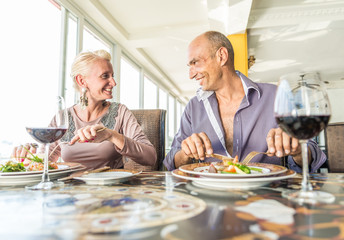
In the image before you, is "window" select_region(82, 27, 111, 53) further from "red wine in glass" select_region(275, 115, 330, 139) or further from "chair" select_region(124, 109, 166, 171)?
"red wine in glass" select_region(275, 115, 330, 139)

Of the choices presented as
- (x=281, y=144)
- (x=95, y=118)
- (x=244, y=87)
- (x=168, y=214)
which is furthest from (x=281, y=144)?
(x=95, y=118)

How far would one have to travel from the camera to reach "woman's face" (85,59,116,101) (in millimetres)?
1579

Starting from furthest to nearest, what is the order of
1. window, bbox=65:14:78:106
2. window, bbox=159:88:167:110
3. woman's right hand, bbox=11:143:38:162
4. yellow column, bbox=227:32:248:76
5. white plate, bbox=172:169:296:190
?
window, bbox=159:88:167:110
yellow column, bbox=227:32:248:76
window, bbox=65:14:78:106
woman's right hand, bbox=11:143:38:162
white plate, bbox=172:169:296:190

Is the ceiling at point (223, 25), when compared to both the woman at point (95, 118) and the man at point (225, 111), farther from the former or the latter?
the man at point (225, 111)

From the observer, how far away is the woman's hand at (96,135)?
81 cm

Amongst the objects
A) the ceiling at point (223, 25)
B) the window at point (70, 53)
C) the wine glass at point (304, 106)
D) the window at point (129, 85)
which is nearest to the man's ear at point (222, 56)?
the wine glass at point (304, 106)

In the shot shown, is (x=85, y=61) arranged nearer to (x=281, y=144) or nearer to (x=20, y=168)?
(x=20, y=168)

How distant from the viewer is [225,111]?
60.7 inches

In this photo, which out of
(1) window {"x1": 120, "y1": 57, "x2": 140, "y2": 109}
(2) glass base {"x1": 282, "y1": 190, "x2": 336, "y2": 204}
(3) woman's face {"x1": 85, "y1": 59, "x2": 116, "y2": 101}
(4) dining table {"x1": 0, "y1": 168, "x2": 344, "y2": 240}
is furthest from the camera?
(1) window {"x1": 120, "y1": 57, "x2": 140, "y2": 109}

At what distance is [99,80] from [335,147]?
15.0 ft

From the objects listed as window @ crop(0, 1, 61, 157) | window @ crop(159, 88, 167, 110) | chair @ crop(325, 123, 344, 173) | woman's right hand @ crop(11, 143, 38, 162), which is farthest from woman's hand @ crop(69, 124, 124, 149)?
window @ crop(159, 88, 167, 110)

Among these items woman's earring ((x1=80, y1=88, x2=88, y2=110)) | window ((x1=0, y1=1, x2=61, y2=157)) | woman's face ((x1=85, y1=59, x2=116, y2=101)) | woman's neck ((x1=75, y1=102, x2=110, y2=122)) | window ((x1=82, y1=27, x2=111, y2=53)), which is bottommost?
woman's neck ((x1=75, y1=102, x2=110, y2=122))

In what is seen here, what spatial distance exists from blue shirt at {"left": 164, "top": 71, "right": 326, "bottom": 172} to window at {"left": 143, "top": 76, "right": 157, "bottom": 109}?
228 inches

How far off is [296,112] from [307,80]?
0.07 m
